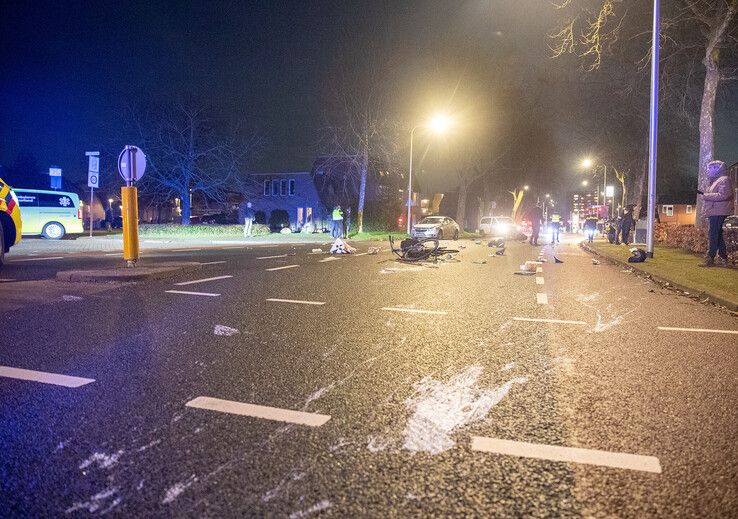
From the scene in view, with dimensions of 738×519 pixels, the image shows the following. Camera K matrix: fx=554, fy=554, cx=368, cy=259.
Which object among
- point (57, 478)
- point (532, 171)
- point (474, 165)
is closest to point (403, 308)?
point (57, 478)

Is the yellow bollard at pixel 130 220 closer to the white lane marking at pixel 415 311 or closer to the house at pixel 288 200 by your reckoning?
the white lane marking at pixel 415 311

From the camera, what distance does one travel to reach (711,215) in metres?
11.6

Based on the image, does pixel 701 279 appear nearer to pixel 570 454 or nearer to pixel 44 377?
pixel 570 454

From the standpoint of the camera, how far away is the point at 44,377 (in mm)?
3947

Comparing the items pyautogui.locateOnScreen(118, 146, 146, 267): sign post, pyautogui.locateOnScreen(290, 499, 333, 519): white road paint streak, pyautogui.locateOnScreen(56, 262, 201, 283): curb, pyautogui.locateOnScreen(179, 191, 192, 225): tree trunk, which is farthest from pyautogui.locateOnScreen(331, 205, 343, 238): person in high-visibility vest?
pyautogui.locateOnScreen(290, 499, 333, 519): white road paint streak

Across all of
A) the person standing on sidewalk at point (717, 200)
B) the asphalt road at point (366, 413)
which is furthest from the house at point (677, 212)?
the asphalt road at point (366, 413)

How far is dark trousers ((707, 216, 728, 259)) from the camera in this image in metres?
11.7

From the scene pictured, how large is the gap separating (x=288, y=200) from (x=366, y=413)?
52.4 m

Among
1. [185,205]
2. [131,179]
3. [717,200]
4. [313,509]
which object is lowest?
[313,509]

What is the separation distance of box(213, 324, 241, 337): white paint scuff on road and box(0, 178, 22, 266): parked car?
24.1 ft

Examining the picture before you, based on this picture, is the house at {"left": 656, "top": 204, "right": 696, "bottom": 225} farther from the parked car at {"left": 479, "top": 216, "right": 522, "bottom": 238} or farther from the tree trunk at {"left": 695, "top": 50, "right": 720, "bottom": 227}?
the tree trunk at {"left": 695, "top": 50, "right": 720, "bottom": 227}

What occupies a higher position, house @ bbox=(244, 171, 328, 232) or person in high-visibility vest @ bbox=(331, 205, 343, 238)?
house @ bbox=(244, 171, 328, 232)

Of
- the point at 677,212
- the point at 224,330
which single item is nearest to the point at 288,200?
the point at 224,330

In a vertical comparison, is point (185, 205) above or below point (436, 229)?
above
